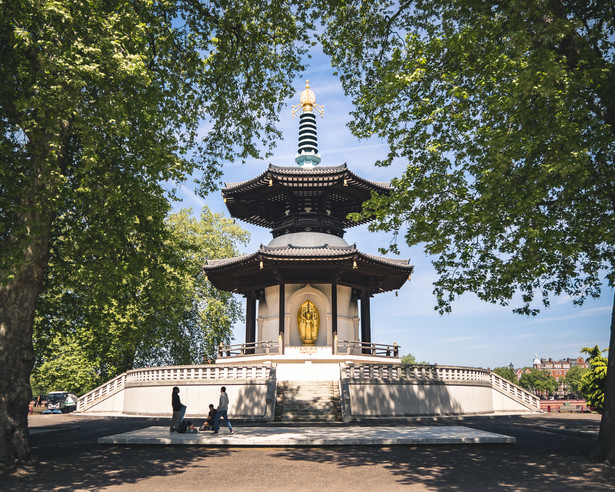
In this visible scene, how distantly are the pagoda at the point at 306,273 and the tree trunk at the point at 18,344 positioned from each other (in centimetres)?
1379

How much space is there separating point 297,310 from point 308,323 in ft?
3.38

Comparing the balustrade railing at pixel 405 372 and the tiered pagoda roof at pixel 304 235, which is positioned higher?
the tiered pagoda roof at pixel 304 235

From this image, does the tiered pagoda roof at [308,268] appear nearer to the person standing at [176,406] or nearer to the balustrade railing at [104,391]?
the balustrade railing at [104,391]

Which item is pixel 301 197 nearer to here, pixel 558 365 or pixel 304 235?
pixel 304 235

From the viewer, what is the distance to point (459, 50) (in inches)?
441

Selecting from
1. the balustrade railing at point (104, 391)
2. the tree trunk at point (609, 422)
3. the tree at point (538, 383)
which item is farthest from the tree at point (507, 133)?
the tree at point (538, 383)

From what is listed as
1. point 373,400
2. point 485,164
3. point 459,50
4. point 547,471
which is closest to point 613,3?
point 459,50

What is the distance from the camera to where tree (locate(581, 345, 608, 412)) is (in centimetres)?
2330

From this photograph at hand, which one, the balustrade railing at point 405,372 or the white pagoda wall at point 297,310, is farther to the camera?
the white pagoda wall at point 297,310

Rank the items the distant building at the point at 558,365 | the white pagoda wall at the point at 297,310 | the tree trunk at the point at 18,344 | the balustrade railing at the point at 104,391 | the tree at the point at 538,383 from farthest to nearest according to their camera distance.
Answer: the distant building at the point at 558,365
the tree at the point at 538,383
the balustrade railing at the point at 104,391
the white pagoda wall at the point at 297,310
the tree trunk at the point at 18,344

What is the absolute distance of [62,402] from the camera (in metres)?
39.5

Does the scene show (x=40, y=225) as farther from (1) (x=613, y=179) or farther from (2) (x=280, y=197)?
(2) (x=280, y=197)

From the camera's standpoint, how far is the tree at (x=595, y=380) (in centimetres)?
2330

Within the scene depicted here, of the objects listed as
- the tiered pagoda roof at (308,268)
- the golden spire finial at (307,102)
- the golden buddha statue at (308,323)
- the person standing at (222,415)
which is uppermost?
the golden spire finial at (307,102)
